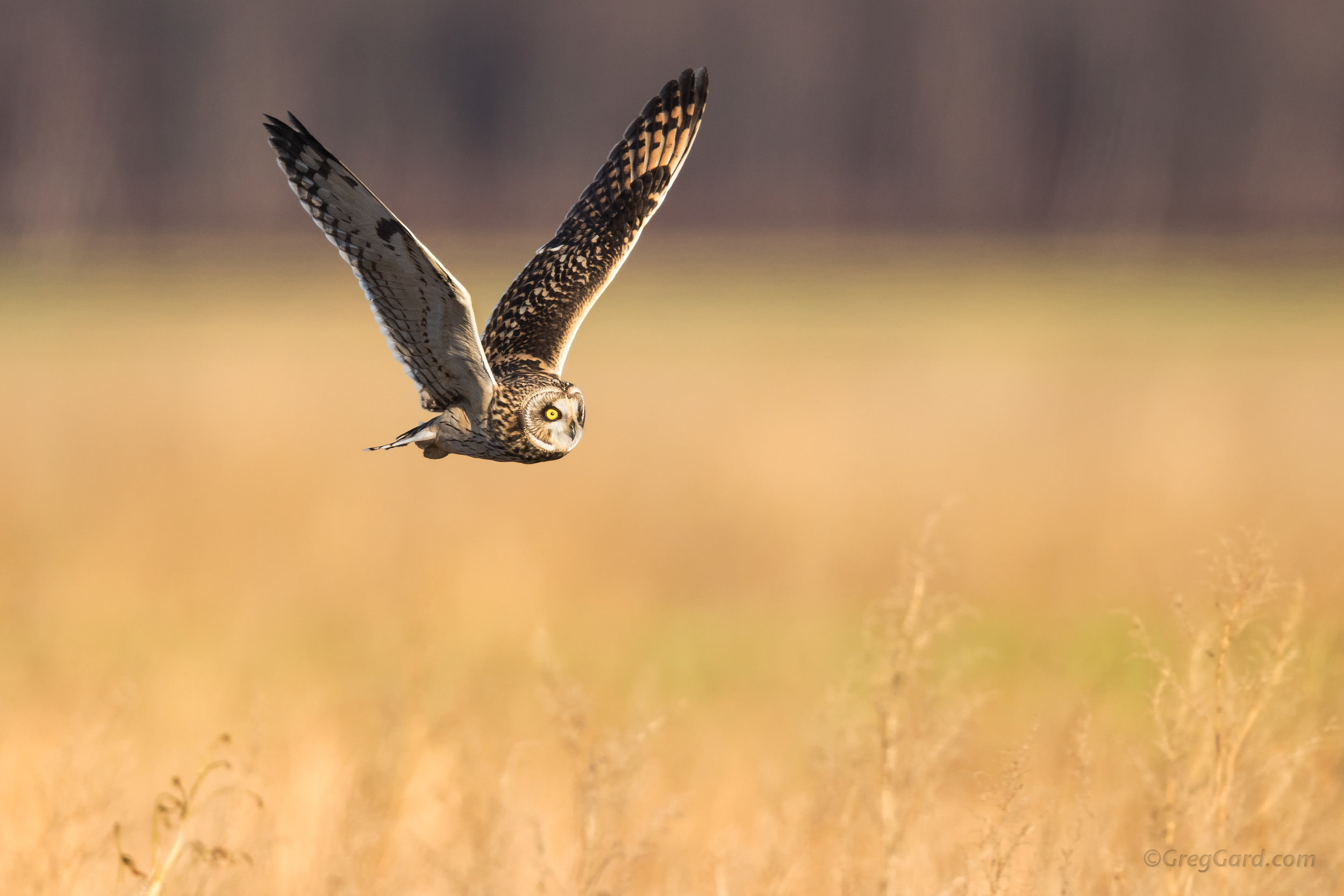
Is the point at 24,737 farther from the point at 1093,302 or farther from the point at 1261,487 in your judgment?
the point at 1093,302

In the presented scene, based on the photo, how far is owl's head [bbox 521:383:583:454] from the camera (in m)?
2.01

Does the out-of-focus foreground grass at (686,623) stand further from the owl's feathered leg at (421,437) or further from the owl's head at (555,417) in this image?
the owl's head at (555,417)

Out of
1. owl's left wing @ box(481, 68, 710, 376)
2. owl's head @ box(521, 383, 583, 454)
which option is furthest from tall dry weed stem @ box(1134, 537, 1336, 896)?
owl's left wing @ box(481, 68, 710, 376)

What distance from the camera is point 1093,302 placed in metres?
34.7

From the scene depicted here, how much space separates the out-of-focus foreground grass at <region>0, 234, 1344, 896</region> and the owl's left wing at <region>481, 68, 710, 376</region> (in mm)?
1050

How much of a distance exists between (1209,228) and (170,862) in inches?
1560

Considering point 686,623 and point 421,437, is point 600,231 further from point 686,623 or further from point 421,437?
point 686,623

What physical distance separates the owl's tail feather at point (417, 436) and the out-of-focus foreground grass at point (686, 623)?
3.19 ft

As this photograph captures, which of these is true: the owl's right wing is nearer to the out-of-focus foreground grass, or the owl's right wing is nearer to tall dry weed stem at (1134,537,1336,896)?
the out-of-focus foreground grass

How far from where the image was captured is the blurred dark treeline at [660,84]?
3019cm

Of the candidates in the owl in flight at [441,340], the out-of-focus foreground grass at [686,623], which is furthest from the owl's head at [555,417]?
the out-of-focus foreground grass at [686,623]

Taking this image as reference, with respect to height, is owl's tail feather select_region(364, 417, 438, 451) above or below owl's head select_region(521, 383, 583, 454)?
below

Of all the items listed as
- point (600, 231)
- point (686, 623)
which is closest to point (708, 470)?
point (686, 623)

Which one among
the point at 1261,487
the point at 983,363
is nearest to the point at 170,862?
the point at 1261,487
